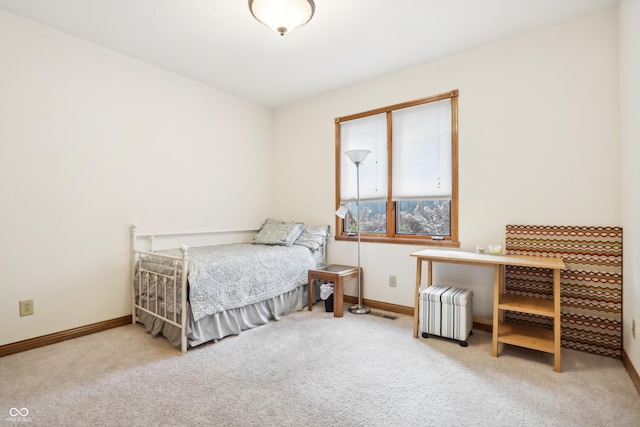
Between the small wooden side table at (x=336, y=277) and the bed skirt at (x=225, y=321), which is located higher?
the small wooden side table at (x=336, y=277)

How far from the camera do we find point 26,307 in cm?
233

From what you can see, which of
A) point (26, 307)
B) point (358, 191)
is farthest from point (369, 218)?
point (26, 307)

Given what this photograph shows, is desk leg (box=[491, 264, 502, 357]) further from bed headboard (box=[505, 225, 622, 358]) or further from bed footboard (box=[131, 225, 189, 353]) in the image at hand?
bed footboard (box=[131, 225, 189, 353])

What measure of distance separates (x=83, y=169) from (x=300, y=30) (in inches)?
84.9

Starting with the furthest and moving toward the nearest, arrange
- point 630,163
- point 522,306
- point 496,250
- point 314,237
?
1. point 314,237
2. point 496,250
3. point 522,306
4. point 630,163

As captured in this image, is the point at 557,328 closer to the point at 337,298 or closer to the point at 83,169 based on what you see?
the point at 337,298

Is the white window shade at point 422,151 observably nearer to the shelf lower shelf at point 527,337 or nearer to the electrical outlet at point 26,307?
the shelf lower shelf at point 527,337

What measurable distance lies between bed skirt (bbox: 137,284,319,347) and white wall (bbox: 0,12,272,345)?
0.61 m

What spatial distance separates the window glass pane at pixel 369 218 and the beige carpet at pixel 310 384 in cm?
127

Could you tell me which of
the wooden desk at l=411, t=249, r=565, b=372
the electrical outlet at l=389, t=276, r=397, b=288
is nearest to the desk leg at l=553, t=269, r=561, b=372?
the wooden desk at l=411, t=249, r=565, b=372

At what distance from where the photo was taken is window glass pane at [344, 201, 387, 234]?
344cm

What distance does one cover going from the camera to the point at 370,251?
3.43m

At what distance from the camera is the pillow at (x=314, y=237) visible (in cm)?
354

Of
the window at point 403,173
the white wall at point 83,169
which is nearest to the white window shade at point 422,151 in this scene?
the window at point 403,173
